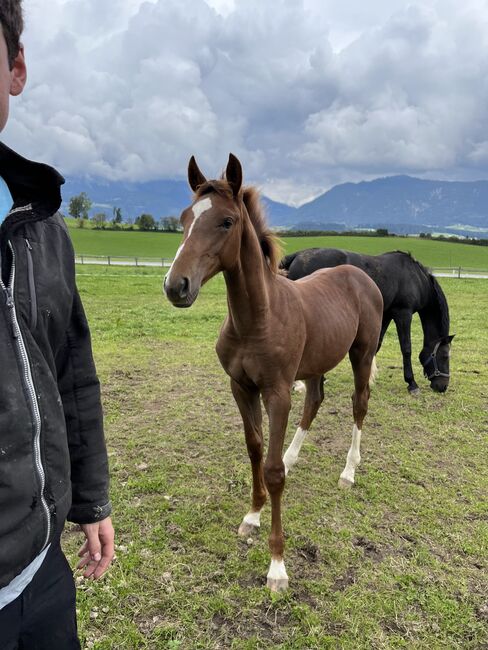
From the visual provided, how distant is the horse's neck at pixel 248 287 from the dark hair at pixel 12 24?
1872 mm

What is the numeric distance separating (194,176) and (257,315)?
40.7 inches

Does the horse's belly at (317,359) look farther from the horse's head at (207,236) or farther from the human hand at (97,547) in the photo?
the human hand at (97,547)

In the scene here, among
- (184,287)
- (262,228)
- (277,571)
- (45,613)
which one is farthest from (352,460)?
(45,613)

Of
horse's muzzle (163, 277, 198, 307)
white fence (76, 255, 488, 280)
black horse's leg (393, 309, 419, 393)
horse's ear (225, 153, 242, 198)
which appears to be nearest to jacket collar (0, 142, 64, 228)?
horse's muzzle (163, 277, 198, 307)

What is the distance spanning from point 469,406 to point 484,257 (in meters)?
43.1

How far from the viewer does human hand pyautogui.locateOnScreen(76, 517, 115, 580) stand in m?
1.60

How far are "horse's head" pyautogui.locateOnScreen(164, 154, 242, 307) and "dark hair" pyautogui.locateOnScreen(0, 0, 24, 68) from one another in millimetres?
1354

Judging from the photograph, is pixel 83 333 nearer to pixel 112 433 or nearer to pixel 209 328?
pixel 112 433

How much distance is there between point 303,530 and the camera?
352 cm

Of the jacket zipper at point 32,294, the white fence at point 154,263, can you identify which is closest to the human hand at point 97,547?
the jacket zipper at point 32,294

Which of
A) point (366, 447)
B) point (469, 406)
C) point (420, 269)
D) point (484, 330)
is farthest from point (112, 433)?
point (484, 330)

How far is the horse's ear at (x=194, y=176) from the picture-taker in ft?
9.34

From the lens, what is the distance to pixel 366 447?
498cm

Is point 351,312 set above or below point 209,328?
above
